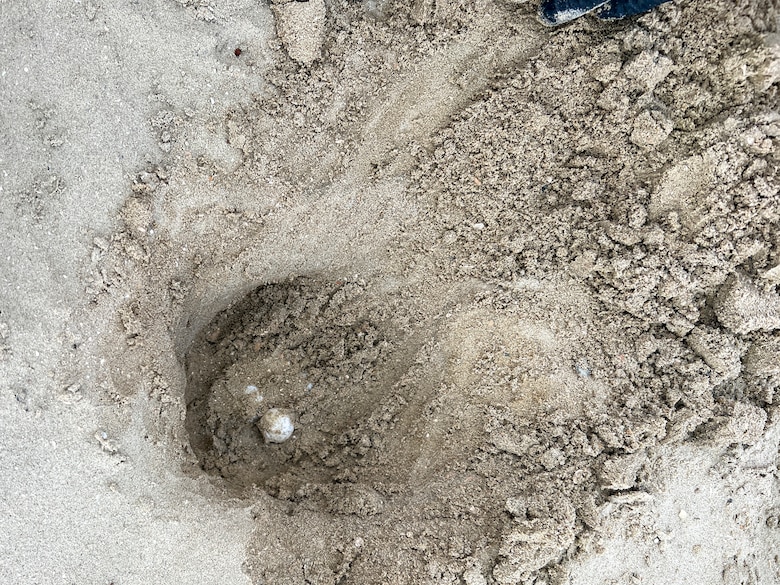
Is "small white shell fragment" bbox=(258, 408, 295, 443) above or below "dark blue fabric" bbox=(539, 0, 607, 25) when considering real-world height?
below

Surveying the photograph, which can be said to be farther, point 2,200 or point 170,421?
point 170,421

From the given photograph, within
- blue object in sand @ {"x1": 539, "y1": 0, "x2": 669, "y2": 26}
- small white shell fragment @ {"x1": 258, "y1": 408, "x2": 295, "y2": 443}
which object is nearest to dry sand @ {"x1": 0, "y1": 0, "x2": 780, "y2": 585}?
blue object in sand @ {"x1": 539, "y1": 0, "x2": 669, "y2": 26}

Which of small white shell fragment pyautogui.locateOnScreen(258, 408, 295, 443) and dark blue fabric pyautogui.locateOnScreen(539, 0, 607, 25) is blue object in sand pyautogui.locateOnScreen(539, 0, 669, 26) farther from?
small white shell fragment pyautogui.locateOnScreen(258, 408, 295, 443)

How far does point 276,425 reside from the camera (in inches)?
117

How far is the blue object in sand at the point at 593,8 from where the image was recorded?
2.37 m

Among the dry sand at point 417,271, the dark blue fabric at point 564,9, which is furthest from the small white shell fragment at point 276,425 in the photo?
the dark blue fabric at point 564,9

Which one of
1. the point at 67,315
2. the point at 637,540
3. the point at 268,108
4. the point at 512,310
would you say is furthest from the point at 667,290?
the point at 67,315

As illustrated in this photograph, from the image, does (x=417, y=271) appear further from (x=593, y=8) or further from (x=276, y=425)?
(x=593, y=8)

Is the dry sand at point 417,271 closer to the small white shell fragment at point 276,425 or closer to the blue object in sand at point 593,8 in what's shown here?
the blue object in sand at point 593,8

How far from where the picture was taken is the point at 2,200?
7.56 ft

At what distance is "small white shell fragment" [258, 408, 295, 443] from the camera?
Result: 9.76 feet

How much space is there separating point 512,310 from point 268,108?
145 centimetres

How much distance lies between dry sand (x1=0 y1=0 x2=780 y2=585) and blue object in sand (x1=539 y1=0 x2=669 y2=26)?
0.22 ft

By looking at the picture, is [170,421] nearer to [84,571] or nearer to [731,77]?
[84,571]
